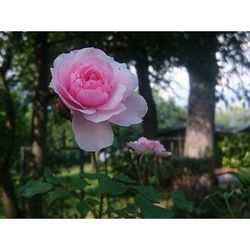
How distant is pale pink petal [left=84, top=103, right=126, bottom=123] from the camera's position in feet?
1.29

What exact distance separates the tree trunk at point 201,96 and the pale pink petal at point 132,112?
2549 millimetres

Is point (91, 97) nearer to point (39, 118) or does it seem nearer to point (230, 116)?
point (39, 118)

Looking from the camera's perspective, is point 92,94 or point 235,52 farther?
point 235,52

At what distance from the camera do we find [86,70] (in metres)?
0.42

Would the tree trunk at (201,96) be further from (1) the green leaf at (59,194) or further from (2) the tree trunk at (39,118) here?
(1) the green leaf at (59,194)

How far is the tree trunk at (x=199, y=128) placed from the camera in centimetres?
409

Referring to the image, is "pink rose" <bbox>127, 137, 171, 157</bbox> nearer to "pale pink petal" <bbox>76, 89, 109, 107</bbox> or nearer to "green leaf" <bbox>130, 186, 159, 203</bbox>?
"green leaf" <bbox>130, 186, 159, 203</bbox>

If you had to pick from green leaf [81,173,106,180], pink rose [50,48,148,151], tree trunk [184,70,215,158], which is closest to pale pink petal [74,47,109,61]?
pink rose [50,48,148,151]

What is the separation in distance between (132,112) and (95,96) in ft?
0.13

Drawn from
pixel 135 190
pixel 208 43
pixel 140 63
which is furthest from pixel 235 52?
pixel 135 190

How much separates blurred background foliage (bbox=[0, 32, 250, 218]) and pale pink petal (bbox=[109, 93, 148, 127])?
77.6 inches
